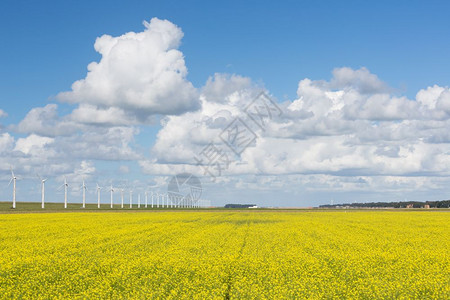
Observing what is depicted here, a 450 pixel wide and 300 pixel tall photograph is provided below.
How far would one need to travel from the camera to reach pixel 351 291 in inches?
772

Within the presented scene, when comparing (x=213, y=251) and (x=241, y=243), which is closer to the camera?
(x=213, y=251)

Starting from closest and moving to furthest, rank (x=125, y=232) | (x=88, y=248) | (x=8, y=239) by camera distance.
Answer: (x=88, y=248) < (x=8, y=239) < (x=125, y=232)

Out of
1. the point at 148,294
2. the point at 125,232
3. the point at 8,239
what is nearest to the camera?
the point at 148,294

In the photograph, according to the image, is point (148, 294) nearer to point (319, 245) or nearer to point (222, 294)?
point (222, 294)

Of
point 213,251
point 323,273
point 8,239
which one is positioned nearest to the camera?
point 323,273

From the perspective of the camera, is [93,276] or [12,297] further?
[93,276]

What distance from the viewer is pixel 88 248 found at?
34.4 meters

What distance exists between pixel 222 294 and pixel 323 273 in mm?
6477

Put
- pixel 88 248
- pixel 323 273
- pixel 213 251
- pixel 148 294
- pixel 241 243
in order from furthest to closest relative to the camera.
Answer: pixel 241 243 → pixel 88 248 → pixel 213 251 → pixel 323 273 → pixel 148 294

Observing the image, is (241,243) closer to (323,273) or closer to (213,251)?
(213,251)

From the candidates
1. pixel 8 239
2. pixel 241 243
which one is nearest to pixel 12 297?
pixel 241 243

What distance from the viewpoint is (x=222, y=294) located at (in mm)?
19047

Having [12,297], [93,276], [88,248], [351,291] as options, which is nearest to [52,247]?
[88,248]

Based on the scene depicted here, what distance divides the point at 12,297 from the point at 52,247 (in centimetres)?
1561
